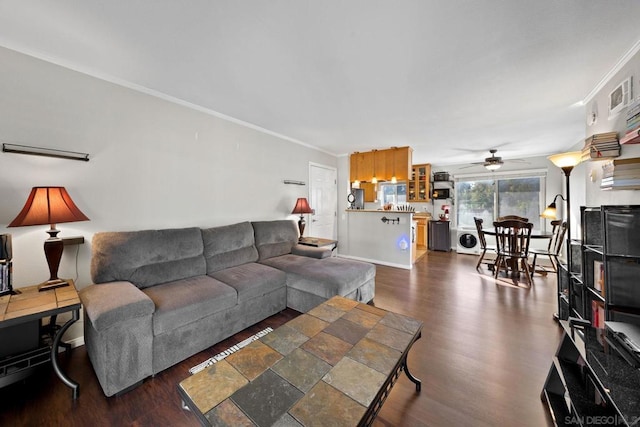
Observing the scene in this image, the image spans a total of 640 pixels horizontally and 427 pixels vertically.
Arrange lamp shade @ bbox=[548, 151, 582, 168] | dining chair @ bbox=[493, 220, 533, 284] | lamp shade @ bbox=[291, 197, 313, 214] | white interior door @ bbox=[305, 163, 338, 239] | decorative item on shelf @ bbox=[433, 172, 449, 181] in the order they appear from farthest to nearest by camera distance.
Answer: decorative item on shelf @ bbox=[433, 172, 449, 181] → white interior door @ bbox=[305, 163, 338, 239] → lamp shade @ bbox=[291, 197, 313, 214] → dining chair @ bbox=[493, 220, 533, 284] → lamp shade @ bbox=[548, 151, 582, 168]

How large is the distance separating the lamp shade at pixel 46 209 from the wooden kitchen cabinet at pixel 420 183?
258 inches

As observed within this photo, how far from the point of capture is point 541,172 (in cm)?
545

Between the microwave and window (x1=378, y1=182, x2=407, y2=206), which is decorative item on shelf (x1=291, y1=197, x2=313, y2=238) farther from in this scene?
the microwave

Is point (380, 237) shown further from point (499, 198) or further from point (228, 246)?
point (499, 198)

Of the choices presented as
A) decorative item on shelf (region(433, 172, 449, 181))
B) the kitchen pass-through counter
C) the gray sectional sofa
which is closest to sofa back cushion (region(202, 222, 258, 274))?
the gray sectional sofa

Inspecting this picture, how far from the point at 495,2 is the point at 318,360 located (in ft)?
7.40

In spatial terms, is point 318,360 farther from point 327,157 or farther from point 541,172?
point 541,172

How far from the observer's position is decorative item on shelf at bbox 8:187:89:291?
1.61 metres

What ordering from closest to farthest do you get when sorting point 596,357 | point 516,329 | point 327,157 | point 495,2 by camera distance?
point 596,357 → point 495,2 → point 516,329 → point 327,157

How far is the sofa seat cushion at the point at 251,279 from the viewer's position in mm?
2275

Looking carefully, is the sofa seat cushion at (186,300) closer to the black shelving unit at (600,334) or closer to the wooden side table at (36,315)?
the wooden side table at (36,315)

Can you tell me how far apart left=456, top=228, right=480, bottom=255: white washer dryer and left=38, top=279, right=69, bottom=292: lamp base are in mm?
7182

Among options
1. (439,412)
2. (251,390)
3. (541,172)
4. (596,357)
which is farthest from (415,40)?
(541,172)


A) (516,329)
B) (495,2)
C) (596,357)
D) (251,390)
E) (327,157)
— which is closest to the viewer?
(251,390)
